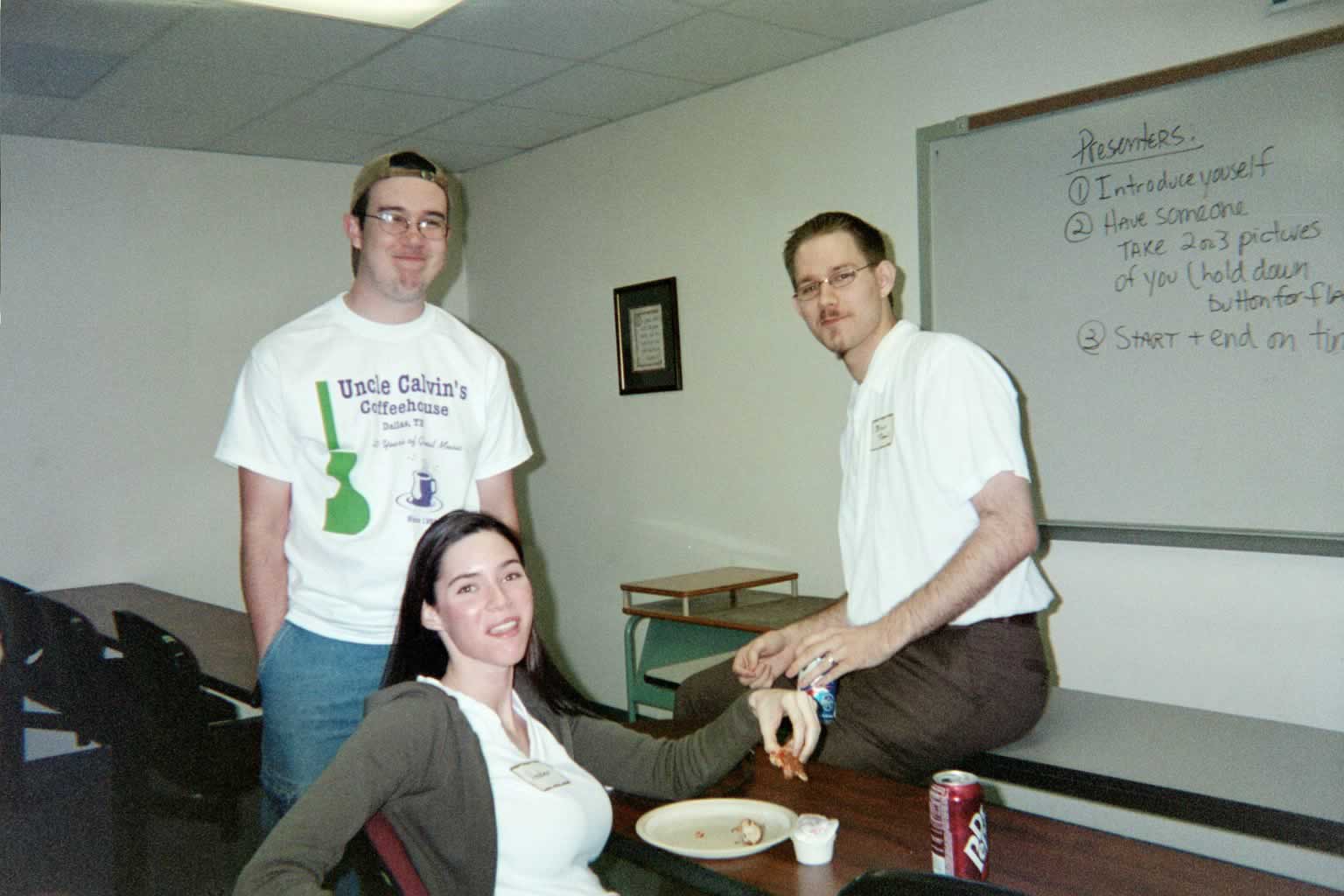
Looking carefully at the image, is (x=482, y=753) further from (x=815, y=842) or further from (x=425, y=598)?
(x=815, y=842)

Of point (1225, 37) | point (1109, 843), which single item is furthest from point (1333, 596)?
point (1109, 843)

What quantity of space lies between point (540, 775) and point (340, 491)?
590 mm

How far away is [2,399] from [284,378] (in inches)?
124

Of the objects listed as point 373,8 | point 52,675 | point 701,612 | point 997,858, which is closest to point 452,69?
point 373,8

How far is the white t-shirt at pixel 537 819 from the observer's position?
4.70 feet

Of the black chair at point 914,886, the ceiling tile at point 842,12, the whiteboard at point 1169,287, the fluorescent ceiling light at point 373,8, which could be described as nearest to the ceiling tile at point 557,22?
the fluorescent ceiling light at point 373,8

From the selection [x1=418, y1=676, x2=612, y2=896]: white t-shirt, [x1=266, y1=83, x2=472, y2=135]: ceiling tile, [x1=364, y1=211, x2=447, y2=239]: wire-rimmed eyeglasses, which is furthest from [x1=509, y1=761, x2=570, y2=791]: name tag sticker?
[x1=266, y1=83, x2=472, y2=135]: ceiling tile

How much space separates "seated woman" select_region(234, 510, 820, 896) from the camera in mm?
1305

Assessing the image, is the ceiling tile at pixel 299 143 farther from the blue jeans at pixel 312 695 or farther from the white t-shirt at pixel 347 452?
the blue jeans at pixel 312 695

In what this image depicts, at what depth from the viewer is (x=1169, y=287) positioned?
280 cm

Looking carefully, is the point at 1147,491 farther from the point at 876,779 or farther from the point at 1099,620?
the point at 876,779

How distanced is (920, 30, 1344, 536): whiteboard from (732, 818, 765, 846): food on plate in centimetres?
179

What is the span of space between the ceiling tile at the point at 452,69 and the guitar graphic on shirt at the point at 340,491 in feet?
6.51

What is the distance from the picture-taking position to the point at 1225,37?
2707mm
